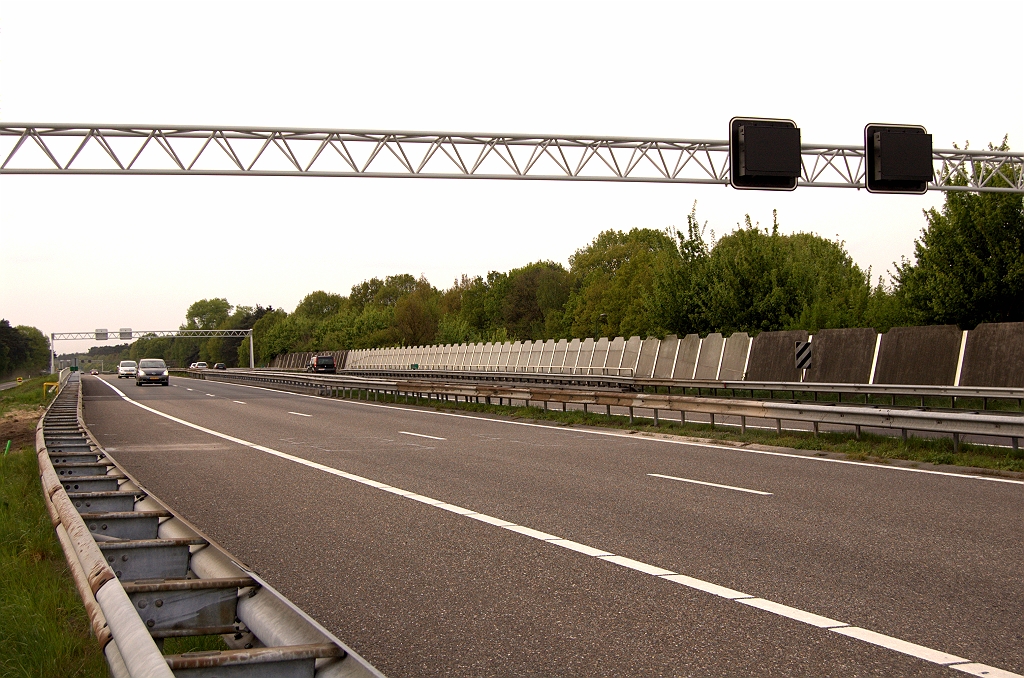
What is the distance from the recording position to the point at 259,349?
519 ft

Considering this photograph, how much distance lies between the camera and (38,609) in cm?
547

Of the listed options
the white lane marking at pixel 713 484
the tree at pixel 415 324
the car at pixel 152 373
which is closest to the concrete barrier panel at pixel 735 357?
the white lane marking at pixel 713 484

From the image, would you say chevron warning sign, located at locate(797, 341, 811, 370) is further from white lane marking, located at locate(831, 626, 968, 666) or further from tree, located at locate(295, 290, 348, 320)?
tree, located at locate(295, 290, 348, 320)

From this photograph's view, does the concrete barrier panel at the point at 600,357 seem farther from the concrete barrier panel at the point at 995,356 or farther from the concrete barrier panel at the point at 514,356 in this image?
the concrete barrier panel at the point at 995,356

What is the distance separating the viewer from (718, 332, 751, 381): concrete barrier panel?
1261 inches

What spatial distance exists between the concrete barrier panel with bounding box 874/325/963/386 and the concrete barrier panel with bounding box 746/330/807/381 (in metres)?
3.98

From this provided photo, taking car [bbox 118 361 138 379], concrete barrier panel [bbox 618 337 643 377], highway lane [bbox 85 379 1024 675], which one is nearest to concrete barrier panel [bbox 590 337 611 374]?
concrete barrier panel [bbox 618 337 643 377]

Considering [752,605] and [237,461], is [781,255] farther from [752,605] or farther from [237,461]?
[752,605]

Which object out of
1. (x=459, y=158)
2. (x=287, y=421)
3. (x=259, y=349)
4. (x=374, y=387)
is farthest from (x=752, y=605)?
(x=259, y=349)

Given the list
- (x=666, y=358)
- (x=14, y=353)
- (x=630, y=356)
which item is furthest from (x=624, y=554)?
(x=14, y=353)

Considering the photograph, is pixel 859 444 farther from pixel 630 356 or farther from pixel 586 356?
pixel 586 356

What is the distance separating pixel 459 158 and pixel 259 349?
138 metres

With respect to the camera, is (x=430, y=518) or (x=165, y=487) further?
(x=165, y=487)

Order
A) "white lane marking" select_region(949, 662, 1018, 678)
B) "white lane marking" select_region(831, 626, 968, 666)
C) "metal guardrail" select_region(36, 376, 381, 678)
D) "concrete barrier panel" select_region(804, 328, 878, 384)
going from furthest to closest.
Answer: "concrete barrier panel" select_region(804, 328, 878, 384)
"white lane marking" select_region(831, 626, 968, 666)
"white lane marking" select_region(949, 662, 1018, 678)
"metal guardrail" select_region(36, 376, 381, 678)
